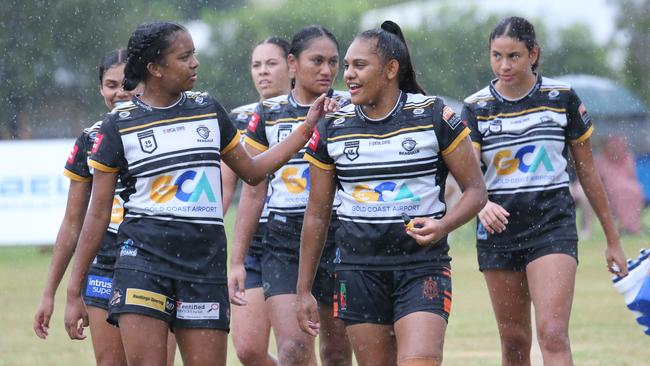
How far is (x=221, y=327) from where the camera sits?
18.5 feet

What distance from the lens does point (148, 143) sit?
5.66 m

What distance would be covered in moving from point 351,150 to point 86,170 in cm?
143

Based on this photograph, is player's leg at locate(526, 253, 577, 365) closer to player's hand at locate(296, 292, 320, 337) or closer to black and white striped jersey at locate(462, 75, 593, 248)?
black and white striped jersey at locate(462, 75, 593, 248)

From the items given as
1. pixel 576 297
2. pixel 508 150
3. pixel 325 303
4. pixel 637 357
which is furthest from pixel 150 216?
pixel 576 297

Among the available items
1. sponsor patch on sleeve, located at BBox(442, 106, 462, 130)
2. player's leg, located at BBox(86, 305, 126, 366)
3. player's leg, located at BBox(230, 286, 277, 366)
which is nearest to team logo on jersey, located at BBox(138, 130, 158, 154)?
player's leg, located at BBox(86, 305, 126, 366)

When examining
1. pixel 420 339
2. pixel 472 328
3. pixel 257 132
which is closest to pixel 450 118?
pixel 420 339

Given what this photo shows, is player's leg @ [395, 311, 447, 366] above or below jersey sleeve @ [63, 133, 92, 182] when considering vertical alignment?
below

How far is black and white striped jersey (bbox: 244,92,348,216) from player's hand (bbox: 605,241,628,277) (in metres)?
1.79

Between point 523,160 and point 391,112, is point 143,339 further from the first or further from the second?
point 523,160

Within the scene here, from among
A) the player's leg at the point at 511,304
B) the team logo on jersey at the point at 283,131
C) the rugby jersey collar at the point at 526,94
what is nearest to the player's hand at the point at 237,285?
the team logo on jersey at the point at 283,131

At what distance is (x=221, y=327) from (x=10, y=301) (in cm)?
1067

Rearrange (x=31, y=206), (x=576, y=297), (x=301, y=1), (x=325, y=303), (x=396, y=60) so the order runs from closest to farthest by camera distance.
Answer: (x=396, y=60), (x=325, y=303), (x=576, y=297), (x=31, y=206), (x=301, y=1)

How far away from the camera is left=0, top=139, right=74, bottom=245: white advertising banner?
18531mm

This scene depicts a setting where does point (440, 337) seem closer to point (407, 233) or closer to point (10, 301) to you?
point (407, 233)
